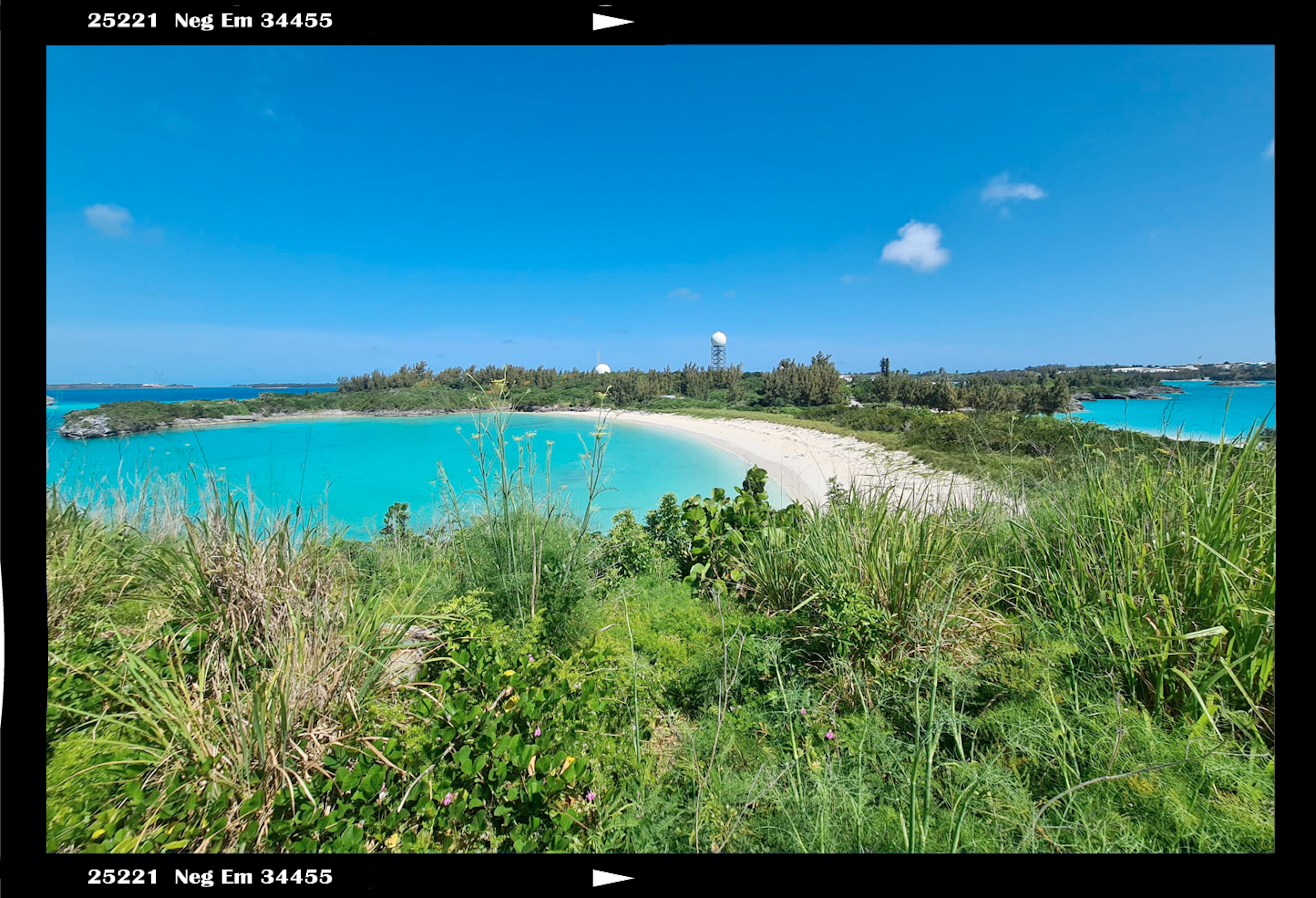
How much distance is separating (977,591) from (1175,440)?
1.84 metres

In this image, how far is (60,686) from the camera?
4.89 ft

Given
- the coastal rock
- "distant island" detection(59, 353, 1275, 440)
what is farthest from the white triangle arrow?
the coastal rock

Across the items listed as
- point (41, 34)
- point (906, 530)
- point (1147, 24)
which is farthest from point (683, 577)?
point (41, 34)

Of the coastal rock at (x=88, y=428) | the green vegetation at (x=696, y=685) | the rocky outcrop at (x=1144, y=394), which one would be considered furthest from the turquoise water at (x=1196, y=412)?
the coastal rock at (x=88, y=428)

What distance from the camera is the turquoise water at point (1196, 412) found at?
207 centimetres

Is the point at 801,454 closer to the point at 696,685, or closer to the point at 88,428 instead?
the point at 696,685

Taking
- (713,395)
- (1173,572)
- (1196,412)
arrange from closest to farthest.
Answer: (1173,572)
(1196,412)
(713,395)

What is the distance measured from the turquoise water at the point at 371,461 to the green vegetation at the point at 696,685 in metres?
0.73

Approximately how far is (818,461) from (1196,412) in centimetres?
636

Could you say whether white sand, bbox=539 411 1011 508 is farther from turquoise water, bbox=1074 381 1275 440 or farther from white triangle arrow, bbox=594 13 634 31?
white triangle arrow, bbox=594 13 634 31

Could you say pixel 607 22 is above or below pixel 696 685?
above

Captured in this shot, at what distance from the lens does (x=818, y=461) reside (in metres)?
8.90

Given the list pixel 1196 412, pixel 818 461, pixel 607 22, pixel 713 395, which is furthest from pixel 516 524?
pixel 713 395
